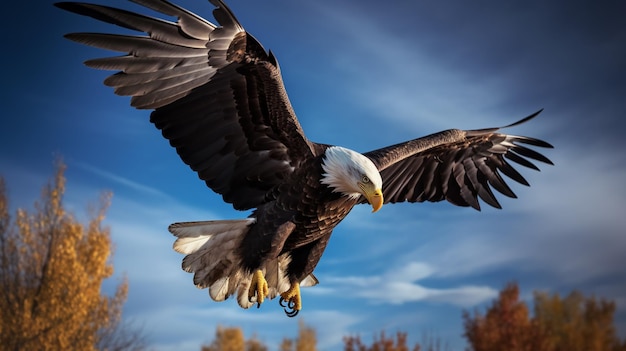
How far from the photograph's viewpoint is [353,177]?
3408mm

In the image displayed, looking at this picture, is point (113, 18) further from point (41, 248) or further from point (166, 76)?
point (41, 248)

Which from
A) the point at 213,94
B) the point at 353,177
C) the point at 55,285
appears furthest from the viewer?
the point at 55,285

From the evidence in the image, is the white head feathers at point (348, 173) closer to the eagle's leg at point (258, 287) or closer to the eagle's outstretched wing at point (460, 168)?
the eagle's leg at point (258, 287)

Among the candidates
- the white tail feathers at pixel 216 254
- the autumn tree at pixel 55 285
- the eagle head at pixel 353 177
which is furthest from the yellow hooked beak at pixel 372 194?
the autumn tree at pixel 55 285

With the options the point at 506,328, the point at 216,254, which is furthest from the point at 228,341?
the point at 216,254

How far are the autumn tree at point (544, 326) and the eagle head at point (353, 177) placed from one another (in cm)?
1708

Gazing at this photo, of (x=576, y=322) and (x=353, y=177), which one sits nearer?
(x=353, y=177)

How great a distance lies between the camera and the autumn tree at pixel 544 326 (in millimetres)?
18906

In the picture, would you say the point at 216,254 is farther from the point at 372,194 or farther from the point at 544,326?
the point at 544,326

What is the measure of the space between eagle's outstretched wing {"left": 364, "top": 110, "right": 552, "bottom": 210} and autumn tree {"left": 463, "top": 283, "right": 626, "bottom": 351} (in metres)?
14.4

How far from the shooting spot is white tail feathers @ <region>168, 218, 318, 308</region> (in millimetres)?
3742

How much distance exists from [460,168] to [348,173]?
8.45ft

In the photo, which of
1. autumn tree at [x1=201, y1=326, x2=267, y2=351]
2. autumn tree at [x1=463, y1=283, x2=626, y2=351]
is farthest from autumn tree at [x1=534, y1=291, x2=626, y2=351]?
autumn tree at [x1=201, y1=326, x2=267, y2=351]

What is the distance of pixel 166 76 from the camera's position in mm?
3627
